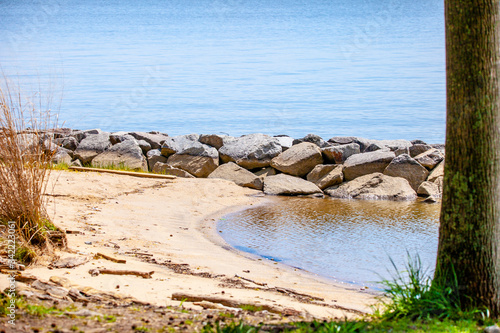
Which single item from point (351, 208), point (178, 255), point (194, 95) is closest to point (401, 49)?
point (194, 95)

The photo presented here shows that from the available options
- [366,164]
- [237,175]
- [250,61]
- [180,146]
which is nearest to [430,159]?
[366,164]

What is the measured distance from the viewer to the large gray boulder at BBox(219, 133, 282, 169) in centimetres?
1302

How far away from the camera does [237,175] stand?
12.7 m

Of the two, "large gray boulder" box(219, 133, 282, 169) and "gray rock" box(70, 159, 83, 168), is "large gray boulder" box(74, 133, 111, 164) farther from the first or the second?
"large gray boulder" box(219, 133, 282, 169)

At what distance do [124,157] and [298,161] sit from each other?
13.9 ft

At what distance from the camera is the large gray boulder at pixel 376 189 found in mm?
11406

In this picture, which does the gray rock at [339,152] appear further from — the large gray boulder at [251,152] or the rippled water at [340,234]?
the rippled water at [340,234]

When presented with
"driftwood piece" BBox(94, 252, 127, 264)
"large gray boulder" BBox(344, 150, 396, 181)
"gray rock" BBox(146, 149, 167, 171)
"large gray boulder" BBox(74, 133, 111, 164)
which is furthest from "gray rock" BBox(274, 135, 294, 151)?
"driftwood piece" BBox(94, 252, 127, 264)

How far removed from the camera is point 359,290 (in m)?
6.36

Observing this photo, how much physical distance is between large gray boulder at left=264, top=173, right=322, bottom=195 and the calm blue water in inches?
193

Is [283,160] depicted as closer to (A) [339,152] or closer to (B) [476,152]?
(A) [339,152]

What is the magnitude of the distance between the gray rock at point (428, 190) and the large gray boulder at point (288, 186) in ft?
6.94

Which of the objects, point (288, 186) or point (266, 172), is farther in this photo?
point (266, 172)

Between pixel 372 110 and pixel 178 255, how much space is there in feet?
68.4
